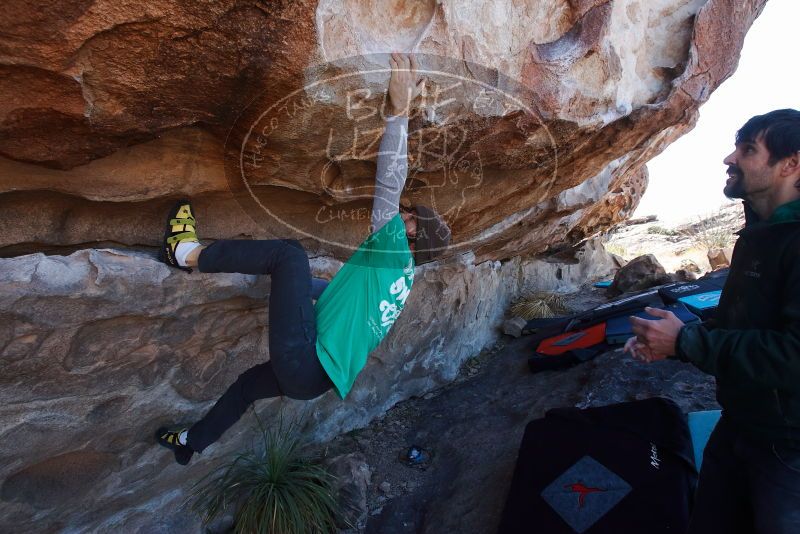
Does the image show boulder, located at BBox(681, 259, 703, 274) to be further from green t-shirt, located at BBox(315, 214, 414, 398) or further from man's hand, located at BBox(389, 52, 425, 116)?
green t-shirt, located at BBox(315, 214, 414, 398)

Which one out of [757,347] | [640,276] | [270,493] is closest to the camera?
[757,347]

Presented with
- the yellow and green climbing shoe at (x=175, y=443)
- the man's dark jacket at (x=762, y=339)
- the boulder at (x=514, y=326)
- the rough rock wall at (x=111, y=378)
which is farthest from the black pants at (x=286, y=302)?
the boulder at (x=514, y=326)

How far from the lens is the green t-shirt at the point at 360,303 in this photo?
214 centimetres

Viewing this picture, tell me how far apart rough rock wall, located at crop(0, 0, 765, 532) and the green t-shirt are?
651mm

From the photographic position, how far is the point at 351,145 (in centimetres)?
259

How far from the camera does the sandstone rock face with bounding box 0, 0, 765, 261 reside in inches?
66.1

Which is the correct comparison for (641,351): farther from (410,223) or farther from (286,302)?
(286,302)

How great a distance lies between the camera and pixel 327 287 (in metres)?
2.39

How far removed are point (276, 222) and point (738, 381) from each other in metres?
2.52

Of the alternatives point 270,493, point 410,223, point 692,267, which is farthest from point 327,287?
point 692,267

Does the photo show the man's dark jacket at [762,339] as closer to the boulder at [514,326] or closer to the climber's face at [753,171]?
the climber's face at [753,171]

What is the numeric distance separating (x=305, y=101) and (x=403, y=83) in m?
0.47

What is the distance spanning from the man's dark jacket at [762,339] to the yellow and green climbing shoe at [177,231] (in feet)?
6.94

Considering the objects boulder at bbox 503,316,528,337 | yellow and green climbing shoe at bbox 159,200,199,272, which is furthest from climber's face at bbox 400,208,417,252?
boulder at bbox 503,316,528,337
